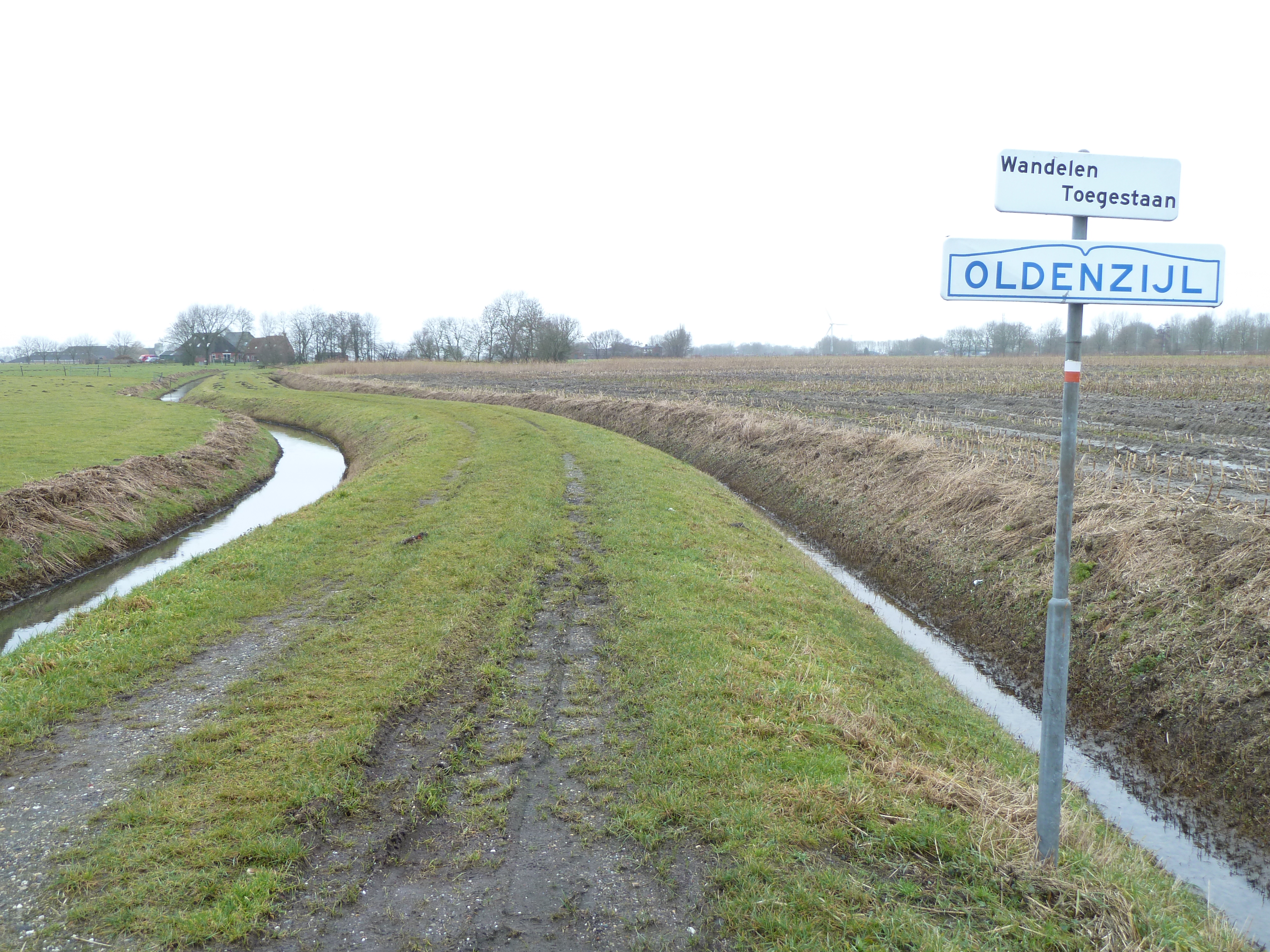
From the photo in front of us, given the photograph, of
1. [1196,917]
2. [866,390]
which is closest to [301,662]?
[1196,917]

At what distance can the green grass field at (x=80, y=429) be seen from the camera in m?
19.8

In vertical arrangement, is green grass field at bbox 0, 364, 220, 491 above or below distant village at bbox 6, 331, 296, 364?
below

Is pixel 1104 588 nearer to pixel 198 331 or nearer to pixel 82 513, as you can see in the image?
pixel 82 513

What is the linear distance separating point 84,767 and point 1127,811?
8.84 meters

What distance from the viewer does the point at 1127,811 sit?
6.97 m

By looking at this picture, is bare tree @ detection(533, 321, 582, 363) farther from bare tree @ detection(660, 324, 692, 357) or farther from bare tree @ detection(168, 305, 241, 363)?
bare tree @ detection(168, 305, 241, 363)

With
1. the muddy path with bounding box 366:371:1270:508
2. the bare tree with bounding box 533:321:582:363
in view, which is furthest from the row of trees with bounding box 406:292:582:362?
the muddy path with bounding box 366:371:1270:508

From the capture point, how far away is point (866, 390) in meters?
40.0

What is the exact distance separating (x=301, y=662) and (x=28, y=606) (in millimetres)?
8637

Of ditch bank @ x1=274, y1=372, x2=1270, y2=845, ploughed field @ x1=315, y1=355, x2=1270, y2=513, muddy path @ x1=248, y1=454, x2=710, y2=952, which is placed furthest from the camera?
ploughed field @ x1=315, y1=355, x2=1270, y2=513

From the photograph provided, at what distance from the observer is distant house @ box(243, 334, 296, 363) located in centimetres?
11869

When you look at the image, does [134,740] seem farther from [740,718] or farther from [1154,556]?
[1154,556]

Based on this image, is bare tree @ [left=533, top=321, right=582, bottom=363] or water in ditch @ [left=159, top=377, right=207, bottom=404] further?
bare tree @ [left=533, top=321, right=582, bottom=363]

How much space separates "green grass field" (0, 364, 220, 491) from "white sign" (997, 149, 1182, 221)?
19677 millimetres
